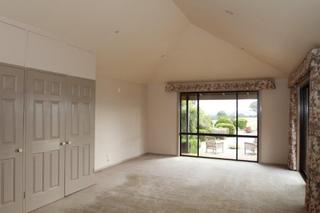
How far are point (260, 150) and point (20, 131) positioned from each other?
6.36 m

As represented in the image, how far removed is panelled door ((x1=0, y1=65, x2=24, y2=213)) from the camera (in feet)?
10.5

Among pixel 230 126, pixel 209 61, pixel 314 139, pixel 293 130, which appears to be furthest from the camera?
pixel 230 126

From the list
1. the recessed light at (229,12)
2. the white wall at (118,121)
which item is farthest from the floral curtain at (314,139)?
the white wall at (118,121)

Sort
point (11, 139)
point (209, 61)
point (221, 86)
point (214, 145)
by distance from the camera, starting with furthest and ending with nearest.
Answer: point (214, 145) < point (221, 86) < point (209, 61) < point (11, 139)

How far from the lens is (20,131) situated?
3410mm

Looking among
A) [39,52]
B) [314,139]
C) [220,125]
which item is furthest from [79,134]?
[220,125]

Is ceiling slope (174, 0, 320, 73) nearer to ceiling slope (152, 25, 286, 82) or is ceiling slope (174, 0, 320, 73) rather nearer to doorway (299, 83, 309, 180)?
doorway (299, 83, 309, 180)

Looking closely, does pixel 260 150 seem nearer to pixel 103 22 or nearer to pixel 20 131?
pixel 103 22

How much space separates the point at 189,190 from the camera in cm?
457

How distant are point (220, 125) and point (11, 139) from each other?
5.99 m

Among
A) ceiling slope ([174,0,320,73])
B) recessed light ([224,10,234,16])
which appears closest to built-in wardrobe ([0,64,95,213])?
ceiling slope ([174,0,320,73])

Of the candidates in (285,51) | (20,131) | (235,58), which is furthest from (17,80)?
(235,58)

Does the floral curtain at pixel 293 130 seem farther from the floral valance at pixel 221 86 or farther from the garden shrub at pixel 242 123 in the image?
the garden shrub at pixel 242 123

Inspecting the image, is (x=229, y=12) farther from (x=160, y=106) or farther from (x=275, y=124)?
(x=160, y=106)
